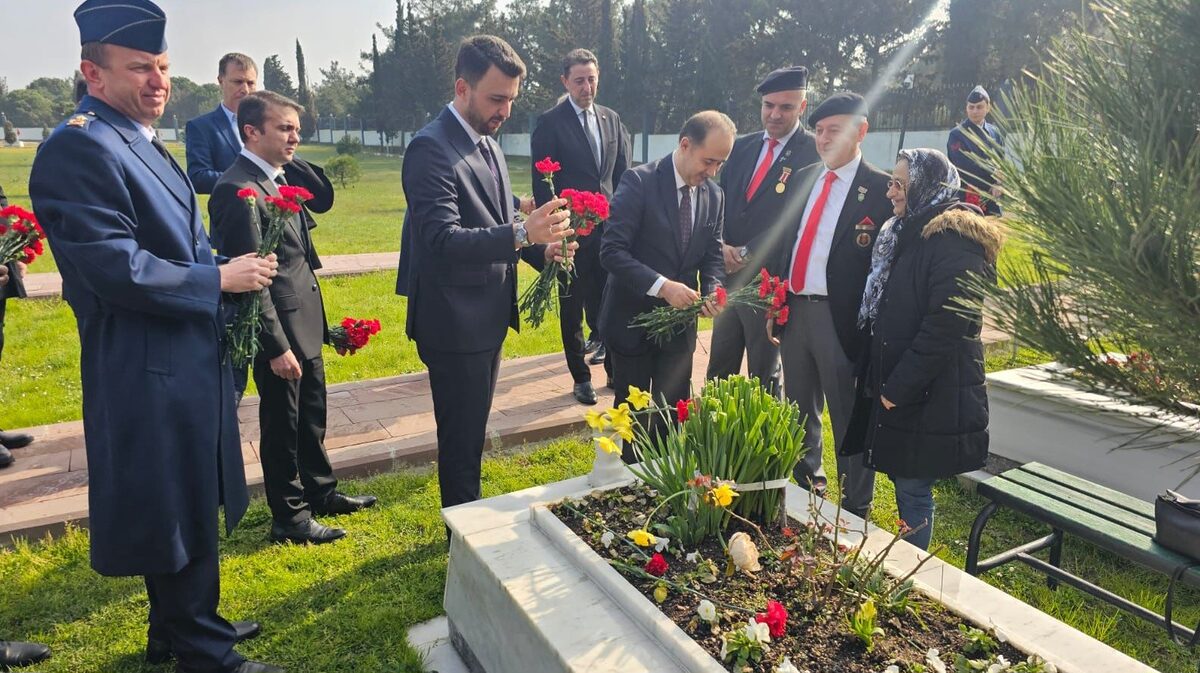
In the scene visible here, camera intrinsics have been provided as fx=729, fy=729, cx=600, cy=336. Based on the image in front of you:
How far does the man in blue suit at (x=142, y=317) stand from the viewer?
6.79 ft

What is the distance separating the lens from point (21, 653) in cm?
265

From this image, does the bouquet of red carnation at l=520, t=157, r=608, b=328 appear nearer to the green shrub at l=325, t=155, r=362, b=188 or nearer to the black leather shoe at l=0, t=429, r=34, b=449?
the black leather shoe at l=0, t=429, r=34, b=449

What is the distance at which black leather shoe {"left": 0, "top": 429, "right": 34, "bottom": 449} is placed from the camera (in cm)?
432

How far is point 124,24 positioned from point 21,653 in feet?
7.36

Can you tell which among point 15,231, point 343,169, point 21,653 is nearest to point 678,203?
point 15,231

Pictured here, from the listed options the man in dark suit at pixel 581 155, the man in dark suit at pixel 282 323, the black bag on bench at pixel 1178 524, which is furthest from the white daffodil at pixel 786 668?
the man in dark suit at pixel 581 155

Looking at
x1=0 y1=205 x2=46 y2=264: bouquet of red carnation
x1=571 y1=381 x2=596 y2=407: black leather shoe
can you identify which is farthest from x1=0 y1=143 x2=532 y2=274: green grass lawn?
x1=571 y1=381 x2=596 y2=407: black leather shoe

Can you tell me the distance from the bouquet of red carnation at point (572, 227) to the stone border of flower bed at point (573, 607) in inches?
38.3

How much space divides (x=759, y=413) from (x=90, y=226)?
2134mm

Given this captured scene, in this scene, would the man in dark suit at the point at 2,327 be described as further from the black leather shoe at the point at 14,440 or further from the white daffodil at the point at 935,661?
the white daffodil at the point at 935,661

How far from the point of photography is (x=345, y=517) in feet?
12.5

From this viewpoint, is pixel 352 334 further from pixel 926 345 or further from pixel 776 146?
pixel 776 146

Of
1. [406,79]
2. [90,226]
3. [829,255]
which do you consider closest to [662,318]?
[829,255]

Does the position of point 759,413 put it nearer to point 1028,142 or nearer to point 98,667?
point 1028,142
